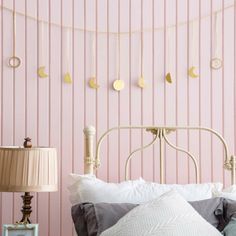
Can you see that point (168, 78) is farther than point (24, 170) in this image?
Yes

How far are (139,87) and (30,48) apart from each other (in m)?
0.59

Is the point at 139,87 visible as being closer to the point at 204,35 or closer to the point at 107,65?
the point at 107,65

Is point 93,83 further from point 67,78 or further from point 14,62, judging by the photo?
point 14,62

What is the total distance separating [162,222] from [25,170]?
74 cm

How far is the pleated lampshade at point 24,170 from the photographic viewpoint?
2.97 meters

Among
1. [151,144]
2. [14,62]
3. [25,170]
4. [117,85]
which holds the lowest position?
[25,170]

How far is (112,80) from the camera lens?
136 inches

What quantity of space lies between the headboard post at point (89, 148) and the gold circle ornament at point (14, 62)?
50 centimetres

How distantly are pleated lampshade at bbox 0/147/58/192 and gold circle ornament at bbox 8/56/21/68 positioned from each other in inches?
21.1

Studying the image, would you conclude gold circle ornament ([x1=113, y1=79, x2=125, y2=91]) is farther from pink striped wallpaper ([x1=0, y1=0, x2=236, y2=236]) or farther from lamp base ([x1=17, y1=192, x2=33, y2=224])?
lamp base ([x1=17, y1=192, x2=33, y2=224])

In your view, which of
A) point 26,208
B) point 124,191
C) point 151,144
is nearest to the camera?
point 124,191

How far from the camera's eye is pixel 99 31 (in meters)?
3.45

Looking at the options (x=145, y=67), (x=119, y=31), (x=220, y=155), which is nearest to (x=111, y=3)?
(x=119, y=31)

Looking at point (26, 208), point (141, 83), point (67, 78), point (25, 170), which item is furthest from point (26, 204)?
point (141, 83)
